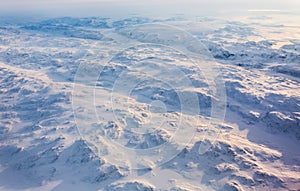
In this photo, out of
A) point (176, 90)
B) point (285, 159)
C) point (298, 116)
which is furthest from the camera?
point (176, 90)

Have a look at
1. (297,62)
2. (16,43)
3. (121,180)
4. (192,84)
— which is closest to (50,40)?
(16,43)

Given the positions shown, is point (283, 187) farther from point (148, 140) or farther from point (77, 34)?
point (77, 34)

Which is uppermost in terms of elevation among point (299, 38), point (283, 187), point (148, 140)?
point (299, 38)

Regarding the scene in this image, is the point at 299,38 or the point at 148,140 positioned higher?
the point at 299,38

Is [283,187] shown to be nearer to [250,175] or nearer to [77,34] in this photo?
[250,175]

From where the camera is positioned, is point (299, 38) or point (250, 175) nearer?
point (250, 175)

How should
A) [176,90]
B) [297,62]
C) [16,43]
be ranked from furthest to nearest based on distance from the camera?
[16,43]
[297,62]
[176,90]
